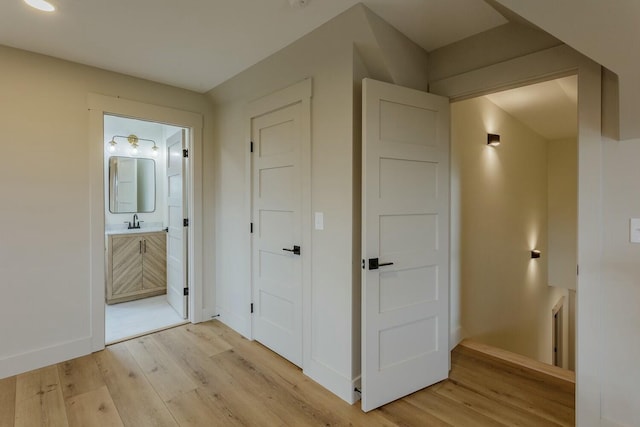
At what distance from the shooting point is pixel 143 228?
15.4ft

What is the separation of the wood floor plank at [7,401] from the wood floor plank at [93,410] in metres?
0.28

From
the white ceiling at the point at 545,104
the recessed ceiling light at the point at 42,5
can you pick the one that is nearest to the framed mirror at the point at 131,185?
the recessed ceiling light at the point at 42,5

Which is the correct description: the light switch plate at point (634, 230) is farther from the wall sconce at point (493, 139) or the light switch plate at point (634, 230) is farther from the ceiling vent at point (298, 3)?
the ceiling vent at point (298, 3)

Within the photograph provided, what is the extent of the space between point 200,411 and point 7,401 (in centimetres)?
133

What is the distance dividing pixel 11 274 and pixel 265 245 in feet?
6.41

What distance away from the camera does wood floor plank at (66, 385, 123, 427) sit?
6.10 ft

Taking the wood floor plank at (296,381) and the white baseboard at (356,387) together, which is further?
the white baseboard at (356,387)

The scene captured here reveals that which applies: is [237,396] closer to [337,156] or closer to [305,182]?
[305,182]

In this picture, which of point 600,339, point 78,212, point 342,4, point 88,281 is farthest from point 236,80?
point 600,339

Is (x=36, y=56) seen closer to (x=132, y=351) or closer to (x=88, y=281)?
(x=88, y=281)

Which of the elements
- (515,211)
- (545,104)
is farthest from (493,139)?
(515,211)

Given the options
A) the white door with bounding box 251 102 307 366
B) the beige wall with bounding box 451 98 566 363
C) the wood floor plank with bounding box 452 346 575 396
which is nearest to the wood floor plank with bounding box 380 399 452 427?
the white door with bounding box 251 102 307 366

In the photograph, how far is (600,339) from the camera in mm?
1682

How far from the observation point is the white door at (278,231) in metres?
2.45
